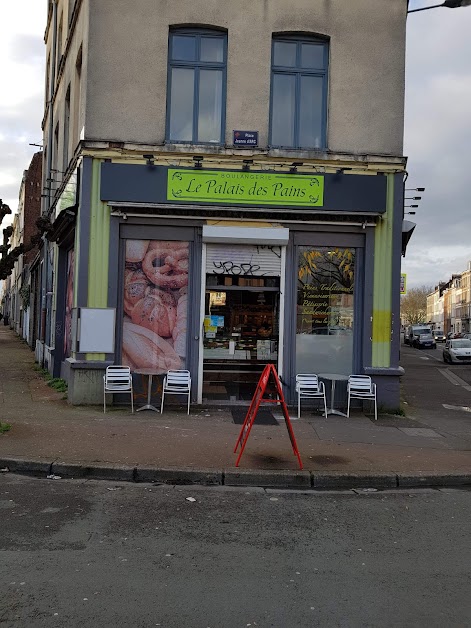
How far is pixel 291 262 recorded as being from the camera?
12.4 meters

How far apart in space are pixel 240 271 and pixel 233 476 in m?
5.78

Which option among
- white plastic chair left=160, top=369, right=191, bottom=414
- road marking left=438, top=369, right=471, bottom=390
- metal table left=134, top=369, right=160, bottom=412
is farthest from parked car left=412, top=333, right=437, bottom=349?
metal table left=134, top=369, right=160, bottom=412

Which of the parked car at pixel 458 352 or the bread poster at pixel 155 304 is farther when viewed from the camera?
the parked car at pixel 458 352

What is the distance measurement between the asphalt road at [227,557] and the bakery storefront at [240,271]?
545 cm

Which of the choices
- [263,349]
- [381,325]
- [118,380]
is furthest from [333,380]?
[118,380]

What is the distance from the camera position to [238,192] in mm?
11984

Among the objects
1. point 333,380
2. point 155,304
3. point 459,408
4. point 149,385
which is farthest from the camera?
point 459,408

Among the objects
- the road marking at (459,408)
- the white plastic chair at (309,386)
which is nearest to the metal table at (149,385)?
the white plastic chair at (309,386)

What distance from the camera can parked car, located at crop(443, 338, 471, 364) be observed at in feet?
114

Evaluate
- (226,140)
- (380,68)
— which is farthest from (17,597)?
(380,68)

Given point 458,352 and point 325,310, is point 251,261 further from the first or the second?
point 458,352

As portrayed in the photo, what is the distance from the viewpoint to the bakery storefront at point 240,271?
12.0m

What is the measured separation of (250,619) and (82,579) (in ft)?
4.11

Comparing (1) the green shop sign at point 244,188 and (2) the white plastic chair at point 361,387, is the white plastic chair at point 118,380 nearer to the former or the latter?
(1) the green shop sign at point 244,188
